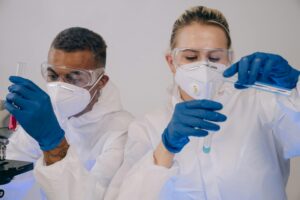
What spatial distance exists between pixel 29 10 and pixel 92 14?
0.50 meters

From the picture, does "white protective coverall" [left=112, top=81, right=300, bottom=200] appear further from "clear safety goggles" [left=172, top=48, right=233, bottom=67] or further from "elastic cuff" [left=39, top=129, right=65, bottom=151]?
"elastic cuff" [left=39, top=129, right=65, bottom=151]

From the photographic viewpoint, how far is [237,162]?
97 cm

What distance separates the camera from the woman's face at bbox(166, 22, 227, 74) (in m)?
1.03

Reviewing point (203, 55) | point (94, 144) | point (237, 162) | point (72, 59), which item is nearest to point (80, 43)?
point (72, 59)

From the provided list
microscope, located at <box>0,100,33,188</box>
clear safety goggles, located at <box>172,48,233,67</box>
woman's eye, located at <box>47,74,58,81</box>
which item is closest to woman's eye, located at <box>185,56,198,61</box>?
clear safety goggles, located at <box>172,48,233,67</box>

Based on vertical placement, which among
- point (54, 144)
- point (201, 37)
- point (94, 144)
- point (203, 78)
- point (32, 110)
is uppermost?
point (201, 37)

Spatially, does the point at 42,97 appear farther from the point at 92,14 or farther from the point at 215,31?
the point at 92,14

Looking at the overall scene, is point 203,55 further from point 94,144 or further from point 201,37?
point 94,144

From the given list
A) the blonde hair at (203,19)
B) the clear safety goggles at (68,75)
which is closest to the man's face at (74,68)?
the clear safety goggles at (68,75)

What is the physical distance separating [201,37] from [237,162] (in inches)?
17.0

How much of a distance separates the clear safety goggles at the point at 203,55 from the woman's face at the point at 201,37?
17mm

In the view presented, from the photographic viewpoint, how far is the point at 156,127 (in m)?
1.11

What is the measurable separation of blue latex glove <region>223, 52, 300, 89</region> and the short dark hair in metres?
0.63

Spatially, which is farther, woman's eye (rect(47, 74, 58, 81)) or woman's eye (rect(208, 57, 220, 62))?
woman's eye (rect(47, 74, 58, 81))
